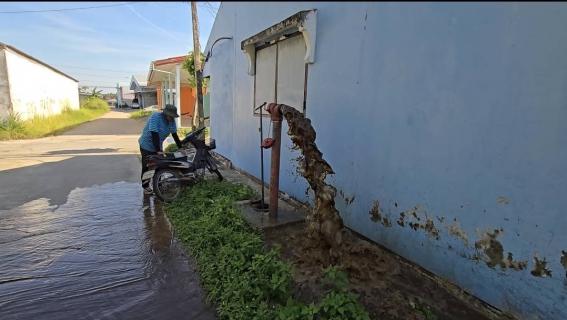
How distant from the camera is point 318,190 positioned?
2615mm

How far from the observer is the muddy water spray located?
8.23 feet

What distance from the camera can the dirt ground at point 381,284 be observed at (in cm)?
213

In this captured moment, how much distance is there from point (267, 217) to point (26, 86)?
17437 millimetres

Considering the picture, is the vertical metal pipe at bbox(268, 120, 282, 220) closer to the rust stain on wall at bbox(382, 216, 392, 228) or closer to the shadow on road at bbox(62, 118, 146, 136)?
the rust stain on wall at bbox(382, 216, 392, 228)

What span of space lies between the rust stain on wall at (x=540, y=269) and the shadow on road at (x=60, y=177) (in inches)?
229

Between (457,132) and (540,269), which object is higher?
(457,132)

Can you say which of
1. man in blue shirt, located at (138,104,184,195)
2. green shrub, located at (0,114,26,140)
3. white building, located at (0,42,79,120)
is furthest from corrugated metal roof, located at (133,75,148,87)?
man in blue shirt, located at (138,104,184,195)

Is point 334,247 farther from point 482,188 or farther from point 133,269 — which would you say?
point 133,269

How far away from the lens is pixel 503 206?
2.03 metres

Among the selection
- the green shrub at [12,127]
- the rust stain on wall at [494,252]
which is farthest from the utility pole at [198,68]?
the rust stain on wall at [494,252]

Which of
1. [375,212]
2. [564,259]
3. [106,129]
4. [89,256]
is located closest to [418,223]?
[375,212]

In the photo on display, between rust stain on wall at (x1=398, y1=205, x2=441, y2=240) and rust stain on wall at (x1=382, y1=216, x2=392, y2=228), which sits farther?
rust stain on wall at (x1=382, y1=216, x2=392, y2=228)

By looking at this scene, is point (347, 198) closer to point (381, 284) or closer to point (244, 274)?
point (381, 284)

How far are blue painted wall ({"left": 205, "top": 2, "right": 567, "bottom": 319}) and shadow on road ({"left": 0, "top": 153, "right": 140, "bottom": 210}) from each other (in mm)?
4715
